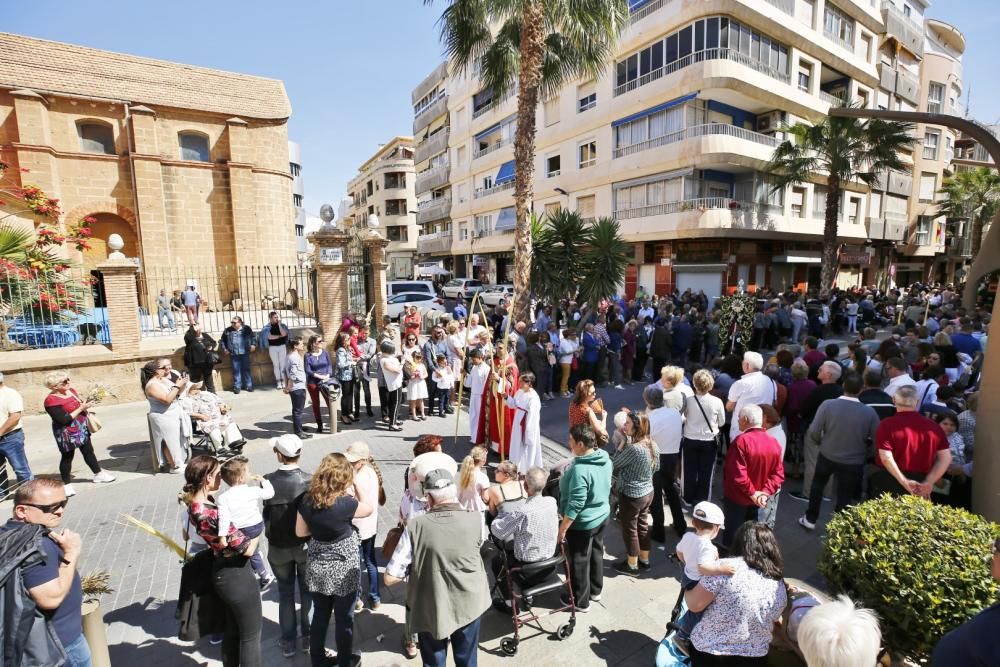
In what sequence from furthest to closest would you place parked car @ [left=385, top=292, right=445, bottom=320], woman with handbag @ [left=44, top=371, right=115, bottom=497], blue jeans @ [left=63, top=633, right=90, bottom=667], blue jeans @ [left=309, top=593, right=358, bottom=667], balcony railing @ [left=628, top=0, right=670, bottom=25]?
balcony railing @ [left=628, top=0, right=670, bottom=25], parked car @ [left=385, top=292, right=445, bottom=320], woman with handbag @ [left=44, top=371, right=115, bottom=497], blue jeans @ [left=309, top=593, right=358, bottom=667], blue jeans @ [left=63, top=633, right=90, bottom=667]

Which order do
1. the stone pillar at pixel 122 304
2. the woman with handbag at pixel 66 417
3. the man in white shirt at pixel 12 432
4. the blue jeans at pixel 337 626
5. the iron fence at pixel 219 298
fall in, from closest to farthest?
the blue jeans at pixel 337 626 → the man in white shirt at pixel 12 432 → the woman with handbag at pixel 66 417 → the stone pillar at pixel 122 304 → the iron fence at pixel 219 298

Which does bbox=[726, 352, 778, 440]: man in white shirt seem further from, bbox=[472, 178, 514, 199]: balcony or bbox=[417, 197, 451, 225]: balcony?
bbox=[417, 197, 451, 225]: balcony

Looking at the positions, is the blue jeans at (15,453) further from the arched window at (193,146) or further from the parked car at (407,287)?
the arched window at (193,146)

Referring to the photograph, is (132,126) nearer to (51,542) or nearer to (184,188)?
(184,188)

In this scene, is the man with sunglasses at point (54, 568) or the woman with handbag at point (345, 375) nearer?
the man with sunglasses at point (54, 568)

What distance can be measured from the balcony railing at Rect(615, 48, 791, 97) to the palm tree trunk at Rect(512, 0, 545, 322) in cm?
1216

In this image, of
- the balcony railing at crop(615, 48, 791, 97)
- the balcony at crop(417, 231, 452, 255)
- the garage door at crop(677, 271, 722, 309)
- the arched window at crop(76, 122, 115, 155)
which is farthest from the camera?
the balcony at crop(417, 231, 452, 255)

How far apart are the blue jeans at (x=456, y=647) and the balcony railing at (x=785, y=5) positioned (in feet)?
89.5

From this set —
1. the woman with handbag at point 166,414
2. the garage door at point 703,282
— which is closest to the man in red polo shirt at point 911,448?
the woman with handbag at point 166,414

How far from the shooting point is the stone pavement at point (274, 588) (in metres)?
3.71

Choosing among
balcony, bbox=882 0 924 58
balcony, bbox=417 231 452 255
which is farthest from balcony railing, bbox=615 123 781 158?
balcony, bbox=417 231 452 255

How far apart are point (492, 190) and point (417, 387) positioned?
2753 cm

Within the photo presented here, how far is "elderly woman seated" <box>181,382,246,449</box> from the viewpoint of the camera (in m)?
6.60

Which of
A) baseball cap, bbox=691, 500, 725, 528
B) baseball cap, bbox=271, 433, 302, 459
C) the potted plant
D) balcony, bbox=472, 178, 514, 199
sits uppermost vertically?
balcony, bbox=472, 178, 514, 199
